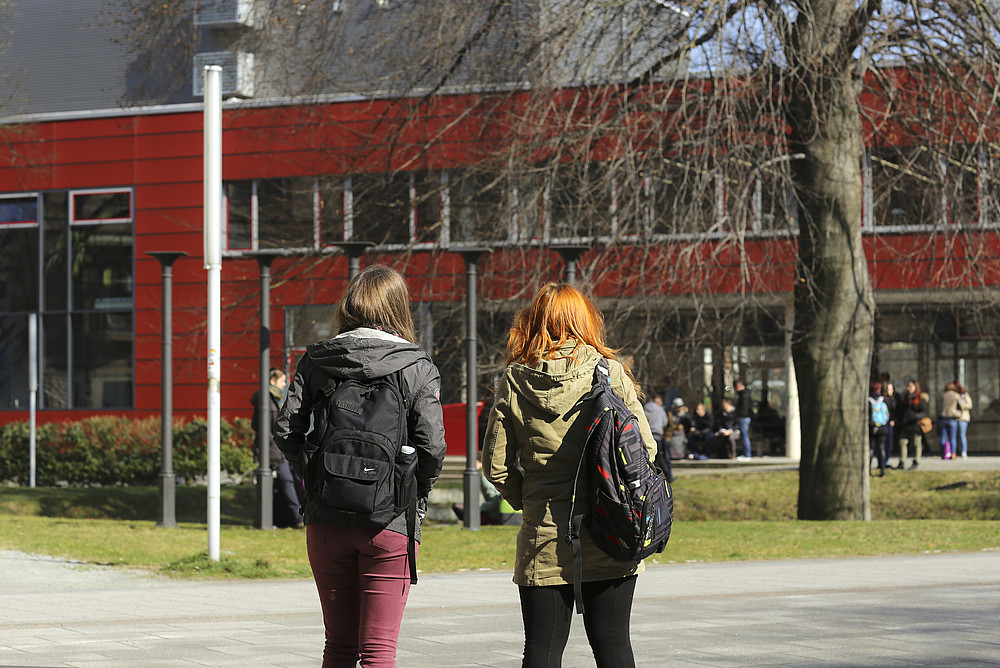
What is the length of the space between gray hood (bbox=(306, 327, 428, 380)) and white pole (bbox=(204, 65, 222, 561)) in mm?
7278

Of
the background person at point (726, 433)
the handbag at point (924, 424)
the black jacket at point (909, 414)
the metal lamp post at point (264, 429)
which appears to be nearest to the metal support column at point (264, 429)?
the metal lamp post at point (264, 429)

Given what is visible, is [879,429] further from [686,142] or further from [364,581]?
[364,581]

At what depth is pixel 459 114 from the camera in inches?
656

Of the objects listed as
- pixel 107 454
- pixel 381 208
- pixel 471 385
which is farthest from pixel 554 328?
pixel 107 454

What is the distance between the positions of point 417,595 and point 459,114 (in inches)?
309

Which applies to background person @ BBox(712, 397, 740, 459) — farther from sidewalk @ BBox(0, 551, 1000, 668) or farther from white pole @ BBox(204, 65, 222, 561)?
white pole @ BBox(204, 65, 222, 561)

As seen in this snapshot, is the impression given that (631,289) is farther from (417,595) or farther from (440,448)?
(440,448)

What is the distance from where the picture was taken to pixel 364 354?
4.53 meters

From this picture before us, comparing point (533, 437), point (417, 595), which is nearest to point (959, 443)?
point (417, 595)

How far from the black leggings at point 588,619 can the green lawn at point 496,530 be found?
7.29 metres

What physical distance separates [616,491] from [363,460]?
79 cm

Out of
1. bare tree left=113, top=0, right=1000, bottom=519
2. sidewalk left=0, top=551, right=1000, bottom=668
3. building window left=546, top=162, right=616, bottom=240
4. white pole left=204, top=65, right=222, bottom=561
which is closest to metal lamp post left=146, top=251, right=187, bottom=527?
bare tree left=113, top=0, right=1000, bottom=519

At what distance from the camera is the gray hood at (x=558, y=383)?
460 cm

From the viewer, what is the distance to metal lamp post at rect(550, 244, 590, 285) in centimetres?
1503
